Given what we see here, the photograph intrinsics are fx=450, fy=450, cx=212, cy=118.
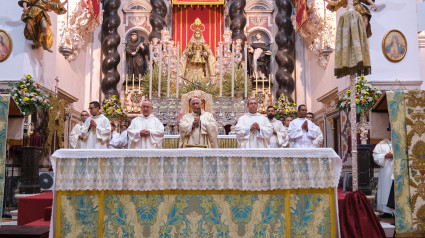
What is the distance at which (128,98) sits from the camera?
13.5m

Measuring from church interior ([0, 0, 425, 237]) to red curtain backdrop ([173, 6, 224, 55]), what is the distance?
1.7 inches

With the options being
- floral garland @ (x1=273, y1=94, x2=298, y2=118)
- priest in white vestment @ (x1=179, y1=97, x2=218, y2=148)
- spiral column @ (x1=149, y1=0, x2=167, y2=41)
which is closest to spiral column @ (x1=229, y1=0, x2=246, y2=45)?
spiral column @ (x1=149, y1=0, x2=167, y2=41)

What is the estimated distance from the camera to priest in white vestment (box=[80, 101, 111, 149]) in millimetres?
7090

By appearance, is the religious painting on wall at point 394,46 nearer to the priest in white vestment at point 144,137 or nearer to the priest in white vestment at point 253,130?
the priest in white vestment at point 253,130

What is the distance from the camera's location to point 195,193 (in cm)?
498

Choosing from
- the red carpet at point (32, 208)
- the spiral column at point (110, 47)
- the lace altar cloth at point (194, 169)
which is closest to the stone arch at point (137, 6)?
the spiral column at point (110, 47)

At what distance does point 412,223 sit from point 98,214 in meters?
3.24

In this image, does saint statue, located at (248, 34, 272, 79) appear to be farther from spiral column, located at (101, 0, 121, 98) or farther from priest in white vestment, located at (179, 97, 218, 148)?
priest in white vestment, located at (179, 97, 218, 148)

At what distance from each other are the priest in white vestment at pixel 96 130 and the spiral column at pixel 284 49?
6.84 m

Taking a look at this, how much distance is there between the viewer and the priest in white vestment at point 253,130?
6535mm

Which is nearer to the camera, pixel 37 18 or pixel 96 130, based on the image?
pixel 96 130

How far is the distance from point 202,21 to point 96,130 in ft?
26.5

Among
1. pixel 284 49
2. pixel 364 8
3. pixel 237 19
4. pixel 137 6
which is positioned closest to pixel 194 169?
pixel 364 8

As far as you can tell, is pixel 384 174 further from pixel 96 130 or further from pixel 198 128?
pixel 96 130
